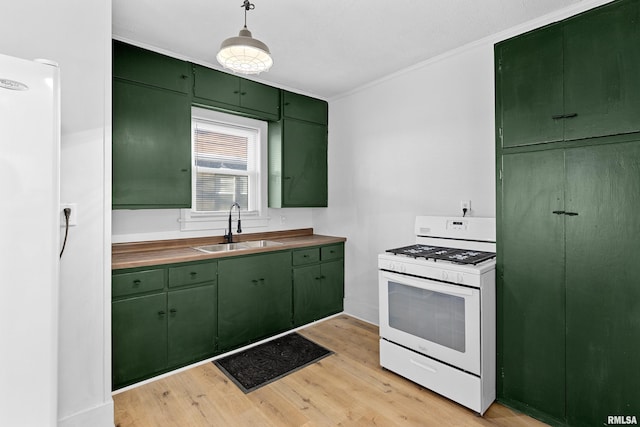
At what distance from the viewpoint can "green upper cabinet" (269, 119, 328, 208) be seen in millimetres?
3660

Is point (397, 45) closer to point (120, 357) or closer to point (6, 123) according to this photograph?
point (6, 123)

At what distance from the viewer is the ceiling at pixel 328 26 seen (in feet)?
7.11

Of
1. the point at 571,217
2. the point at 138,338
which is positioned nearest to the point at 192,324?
the point at 138,338

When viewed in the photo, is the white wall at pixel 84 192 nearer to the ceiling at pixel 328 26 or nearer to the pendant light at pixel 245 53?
the ceiling at pixel 328 26

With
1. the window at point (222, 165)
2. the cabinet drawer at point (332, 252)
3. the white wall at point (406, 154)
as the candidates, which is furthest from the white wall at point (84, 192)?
the white wall at point (406, 154)

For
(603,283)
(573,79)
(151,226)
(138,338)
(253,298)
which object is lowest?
(138,338)

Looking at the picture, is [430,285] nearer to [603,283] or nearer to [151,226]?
[603,283]

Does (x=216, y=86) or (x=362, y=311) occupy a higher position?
(x=216, y=86)

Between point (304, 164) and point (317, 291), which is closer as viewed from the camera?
point (317, 291)

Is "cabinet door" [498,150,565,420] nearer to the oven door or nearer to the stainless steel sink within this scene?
the oven door

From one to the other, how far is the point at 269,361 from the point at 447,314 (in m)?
1.52

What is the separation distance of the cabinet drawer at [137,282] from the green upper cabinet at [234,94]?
1569 millimetres

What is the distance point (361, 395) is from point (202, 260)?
1.60m

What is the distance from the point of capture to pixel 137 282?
2.36 m
